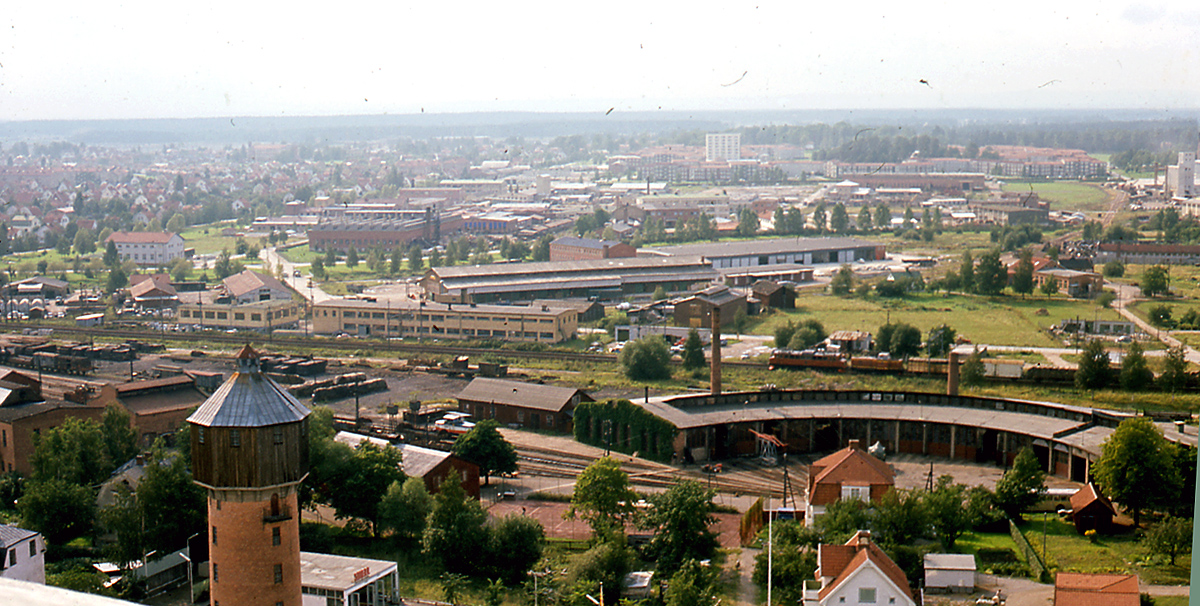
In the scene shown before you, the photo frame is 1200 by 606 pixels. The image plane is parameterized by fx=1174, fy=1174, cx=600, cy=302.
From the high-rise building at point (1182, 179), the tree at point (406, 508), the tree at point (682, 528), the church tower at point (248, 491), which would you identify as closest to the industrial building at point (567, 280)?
the tree at point (406, 508)

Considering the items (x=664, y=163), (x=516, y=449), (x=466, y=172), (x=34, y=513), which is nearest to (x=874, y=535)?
(x=516, y=449)

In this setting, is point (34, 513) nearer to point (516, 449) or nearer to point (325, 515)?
point (325, 515)

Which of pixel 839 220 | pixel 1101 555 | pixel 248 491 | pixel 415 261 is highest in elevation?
pixel 248 491

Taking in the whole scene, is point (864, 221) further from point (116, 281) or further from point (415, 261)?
point (116, 281)

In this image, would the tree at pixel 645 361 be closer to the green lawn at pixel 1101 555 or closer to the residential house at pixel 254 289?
the green lawn at pixel 1101 555

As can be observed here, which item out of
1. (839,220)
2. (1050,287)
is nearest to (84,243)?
(839,220)

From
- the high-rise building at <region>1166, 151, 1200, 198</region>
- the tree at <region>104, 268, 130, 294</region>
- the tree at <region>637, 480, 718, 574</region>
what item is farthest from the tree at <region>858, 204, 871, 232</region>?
the tree at <region>637, 480, 718, 574</region>
